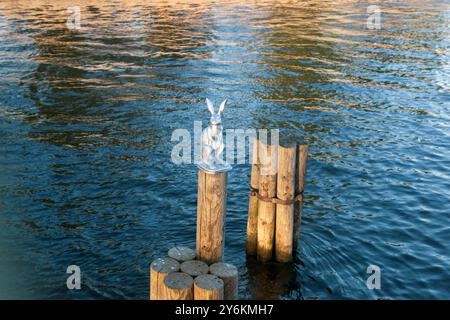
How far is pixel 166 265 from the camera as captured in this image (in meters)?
9.65

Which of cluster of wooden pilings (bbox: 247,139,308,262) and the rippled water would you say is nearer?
cluster of wooden pilings (bbox: 247,139,308,262)

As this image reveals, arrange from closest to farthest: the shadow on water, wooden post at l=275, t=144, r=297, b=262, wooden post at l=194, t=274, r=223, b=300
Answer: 1. wooden post at l=194, t=274, r=223, b=300
2. wooden post at l=275, t=144, r=297, b=262
3. the shadow on water

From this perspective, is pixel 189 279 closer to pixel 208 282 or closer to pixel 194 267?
pixel 208 282

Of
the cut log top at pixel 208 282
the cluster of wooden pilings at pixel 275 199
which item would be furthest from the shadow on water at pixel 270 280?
the cut log top at pixel 208 282

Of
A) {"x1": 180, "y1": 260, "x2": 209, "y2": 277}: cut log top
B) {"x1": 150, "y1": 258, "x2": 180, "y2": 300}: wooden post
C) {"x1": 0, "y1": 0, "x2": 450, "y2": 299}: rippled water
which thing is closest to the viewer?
{"x1": 150, "y1": 258, "x2": 180, "y2": 300}: wooden post

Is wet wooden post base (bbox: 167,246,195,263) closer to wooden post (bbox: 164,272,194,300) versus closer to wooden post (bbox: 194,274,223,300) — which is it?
wooden post (bbox: 164,272,194,300)

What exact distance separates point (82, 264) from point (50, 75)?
17.7 meters

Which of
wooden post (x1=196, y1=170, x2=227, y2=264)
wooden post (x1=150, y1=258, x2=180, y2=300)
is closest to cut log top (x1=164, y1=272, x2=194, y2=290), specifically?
wooden post (x1=150, y1=258, x2=180, y2=300)

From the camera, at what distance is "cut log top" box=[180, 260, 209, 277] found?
9641mm

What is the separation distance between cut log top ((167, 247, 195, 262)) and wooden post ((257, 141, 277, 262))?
248 cm

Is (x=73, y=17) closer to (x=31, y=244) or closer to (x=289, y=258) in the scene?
(x=31, y=244)

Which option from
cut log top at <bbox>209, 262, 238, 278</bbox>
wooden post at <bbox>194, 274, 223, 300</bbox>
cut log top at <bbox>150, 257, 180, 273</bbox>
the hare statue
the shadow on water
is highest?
the hare statue

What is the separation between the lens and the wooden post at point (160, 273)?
9.41 m

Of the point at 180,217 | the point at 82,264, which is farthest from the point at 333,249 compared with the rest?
the point at 82,264
